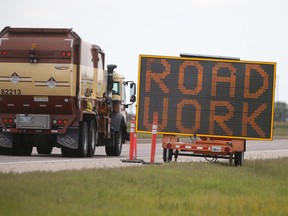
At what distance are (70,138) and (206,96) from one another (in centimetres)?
518

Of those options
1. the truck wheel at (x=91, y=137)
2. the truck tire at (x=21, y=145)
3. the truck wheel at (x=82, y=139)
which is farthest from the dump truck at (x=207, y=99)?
the truck tire at (x=21, y=145)

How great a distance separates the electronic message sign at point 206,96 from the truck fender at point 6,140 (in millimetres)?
5126

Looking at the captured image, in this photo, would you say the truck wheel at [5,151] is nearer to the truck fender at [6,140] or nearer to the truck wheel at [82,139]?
the truck fender at [6,140]

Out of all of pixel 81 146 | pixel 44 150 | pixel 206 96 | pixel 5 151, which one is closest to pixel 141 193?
pixel 206 96

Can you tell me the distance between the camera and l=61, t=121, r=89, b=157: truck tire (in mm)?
29641

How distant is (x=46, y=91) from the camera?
28562 mm

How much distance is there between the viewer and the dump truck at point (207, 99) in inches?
1029

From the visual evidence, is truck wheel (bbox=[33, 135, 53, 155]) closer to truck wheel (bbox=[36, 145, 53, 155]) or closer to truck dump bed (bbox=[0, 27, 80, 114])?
truck wheel (bbox=[36, 145, 53, 155])

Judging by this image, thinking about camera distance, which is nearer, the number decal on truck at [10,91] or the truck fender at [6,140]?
the number decal on truck at [10,91]

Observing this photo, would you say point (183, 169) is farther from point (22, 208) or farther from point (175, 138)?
point (22, 208)

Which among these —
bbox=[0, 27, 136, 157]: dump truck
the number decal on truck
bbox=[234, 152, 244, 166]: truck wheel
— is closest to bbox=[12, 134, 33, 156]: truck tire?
bbox=[0, 27, 136, 157]: dump truck

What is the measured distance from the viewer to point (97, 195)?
1541cm

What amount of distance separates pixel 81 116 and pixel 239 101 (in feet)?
17.5

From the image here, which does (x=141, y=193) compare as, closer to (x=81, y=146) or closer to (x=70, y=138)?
(x=70, y=138)
